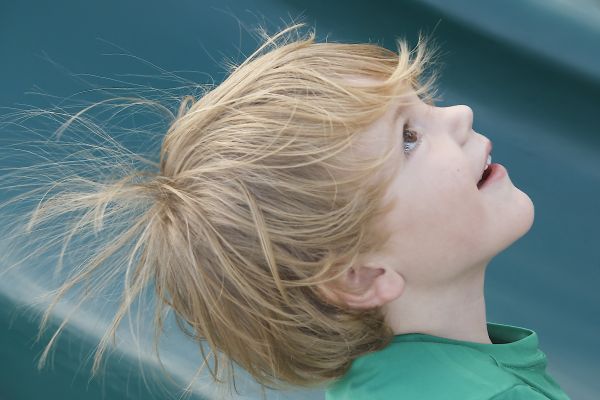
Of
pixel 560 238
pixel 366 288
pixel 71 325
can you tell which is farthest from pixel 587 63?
pixel 71 325

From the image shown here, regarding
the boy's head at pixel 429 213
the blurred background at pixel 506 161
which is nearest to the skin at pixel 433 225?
the boy's head at pixel 429 213

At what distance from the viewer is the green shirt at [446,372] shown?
0.85 meters

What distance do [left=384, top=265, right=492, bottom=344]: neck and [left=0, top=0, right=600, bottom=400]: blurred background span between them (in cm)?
43

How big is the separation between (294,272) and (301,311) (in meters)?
0.05

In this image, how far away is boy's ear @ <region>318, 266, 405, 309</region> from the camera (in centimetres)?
90

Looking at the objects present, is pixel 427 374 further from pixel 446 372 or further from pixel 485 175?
pixel 485 175

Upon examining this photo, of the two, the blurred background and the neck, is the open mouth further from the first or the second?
the blurred background

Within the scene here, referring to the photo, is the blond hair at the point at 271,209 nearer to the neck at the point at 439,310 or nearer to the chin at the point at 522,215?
the neck at the point at 439,310

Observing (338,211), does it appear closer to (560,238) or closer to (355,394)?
(355,394)

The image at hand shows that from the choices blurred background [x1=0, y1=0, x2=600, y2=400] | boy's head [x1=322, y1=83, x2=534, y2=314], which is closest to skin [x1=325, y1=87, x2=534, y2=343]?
boy's head [x1=322, y1=83, x2=534, y2=314]

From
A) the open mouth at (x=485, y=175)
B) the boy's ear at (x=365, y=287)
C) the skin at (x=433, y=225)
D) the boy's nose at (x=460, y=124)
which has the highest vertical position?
the boy's nose at (x=460, y=124)

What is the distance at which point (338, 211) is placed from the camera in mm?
866

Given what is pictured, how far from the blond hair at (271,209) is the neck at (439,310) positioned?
0.08 ft

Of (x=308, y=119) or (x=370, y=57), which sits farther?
(x=370, y=57)
